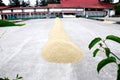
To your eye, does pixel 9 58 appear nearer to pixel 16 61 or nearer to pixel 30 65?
pixel 16 61

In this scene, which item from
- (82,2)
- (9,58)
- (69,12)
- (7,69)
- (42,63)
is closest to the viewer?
(7,69)

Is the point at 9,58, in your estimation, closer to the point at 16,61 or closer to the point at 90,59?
the point at 16,61

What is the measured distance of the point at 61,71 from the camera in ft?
27.6

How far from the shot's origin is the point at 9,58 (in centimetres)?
1135

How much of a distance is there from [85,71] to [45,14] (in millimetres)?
68933

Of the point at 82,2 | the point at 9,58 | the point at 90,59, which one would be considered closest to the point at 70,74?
the point at 90,59

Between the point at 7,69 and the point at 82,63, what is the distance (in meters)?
3.34

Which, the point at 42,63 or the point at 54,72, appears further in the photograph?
the point at 42,63

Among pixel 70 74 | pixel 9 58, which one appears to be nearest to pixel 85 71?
pixel 70 74

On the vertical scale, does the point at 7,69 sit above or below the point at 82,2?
below

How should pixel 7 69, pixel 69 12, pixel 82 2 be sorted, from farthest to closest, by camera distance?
pixel 82 2 → pixel 69 12 → pixel 7 69

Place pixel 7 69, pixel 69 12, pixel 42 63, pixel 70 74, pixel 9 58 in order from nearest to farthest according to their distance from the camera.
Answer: pixel 70 74 → pixel 7 69 → pixel 42 63 → pixel 9 58 → pixel 69 12

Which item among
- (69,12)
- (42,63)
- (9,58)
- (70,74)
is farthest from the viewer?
(69,12)

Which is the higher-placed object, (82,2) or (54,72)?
(82,2)
